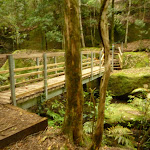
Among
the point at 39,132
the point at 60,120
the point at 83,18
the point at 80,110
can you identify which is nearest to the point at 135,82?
the point at 60,120

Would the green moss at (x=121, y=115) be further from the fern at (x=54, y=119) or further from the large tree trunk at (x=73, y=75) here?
the large tree trunk at (x=73, y=75)

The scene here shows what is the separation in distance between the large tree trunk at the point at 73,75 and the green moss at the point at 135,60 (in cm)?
1077

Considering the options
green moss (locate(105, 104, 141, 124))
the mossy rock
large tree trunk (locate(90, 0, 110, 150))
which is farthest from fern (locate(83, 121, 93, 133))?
the mossy rock

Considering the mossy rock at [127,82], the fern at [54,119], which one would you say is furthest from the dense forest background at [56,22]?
the fern at [54,119]

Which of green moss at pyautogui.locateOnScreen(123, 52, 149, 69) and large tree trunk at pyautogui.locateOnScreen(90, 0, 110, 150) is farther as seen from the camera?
green moss at pyautogui.locateOnScreen(123, 52, 149, 69)

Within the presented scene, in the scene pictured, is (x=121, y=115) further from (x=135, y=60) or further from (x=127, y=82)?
(x=135, y=60)

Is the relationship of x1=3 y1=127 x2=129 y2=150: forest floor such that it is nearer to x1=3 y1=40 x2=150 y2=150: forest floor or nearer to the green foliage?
x1=3 y1=40 x2=150 y2=150: forest floor

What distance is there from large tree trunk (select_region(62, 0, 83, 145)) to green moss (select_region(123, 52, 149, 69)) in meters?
10.8

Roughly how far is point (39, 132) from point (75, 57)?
64.3 inches

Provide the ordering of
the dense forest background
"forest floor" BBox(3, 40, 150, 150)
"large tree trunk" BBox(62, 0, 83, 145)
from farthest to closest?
the dense forest background < "large tree trunk" BBox(62, 0, 83, 145) < "forest floor" BBox(3, 40, 150, 150)

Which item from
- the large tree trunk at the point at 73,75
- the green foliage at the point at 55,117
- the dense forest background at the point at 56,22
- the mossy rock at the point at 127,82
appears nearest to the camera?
the large tree trunk at the point at 73,75

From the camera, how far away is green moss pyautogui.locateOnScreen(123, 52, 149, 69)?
41.0ft

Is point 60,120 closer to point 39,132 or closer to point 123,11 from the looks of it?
point 39,132

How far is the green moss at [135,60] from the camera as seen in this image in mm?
12500
